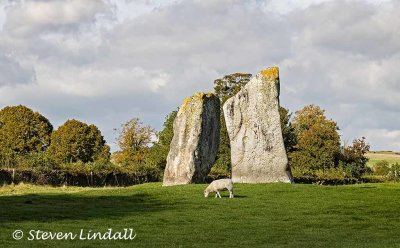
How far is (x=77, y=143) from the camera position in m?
83.2

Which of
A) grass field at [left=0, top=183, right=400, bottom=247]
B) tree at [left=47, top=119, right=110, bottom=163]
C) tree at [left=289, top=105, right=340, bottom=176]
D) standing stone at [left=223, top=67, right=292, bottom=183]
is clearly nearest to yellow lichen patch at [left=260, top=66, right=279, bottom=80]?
standing stone at [left=223, top=67, right=292, bottom=183]

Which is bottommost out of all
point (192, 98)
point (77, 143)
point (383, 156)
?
point (192, 98)

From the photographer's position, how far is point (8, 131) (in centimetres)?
8419

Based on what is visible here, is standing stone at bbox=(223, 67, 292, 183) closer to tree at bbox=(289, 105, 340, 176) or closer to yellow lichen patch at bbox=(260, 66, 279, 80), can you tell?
yellow lichen patch at bbox=(260, 66, 279, 80)

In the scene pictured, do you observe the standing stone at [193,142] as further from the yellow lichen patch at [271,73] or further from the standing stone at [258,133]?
the yellow lichen patch at [271,73]

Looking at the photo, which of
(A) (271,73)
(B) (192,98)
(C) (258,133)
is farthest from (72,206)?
(A) (271,73)

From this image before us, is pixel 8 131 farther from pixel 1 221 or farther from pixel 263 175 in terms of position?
pixel 1 221

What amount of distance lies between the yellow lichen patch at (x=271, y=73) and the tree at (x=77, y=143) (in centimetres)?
4208

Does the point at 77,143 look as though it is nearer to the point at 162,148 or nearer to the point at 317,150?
the point at 162,148

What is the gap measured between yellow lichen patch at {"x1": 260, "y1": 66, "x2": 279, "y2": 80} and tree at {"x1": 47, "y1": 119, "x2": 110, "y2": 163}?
Result: 4208 cm

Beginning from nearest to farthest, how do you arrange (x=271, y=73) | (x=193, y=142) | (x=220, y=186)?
(x=220, y=186) < (x=271, y=73) < (x=193, y=142)

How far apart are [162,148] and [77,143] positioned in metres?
18.3

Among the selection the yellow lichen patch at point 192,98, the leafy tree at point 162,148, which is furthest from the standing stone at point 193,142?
the leafy tree at point 162,148

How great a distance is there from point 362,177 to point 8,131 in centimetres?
4233
